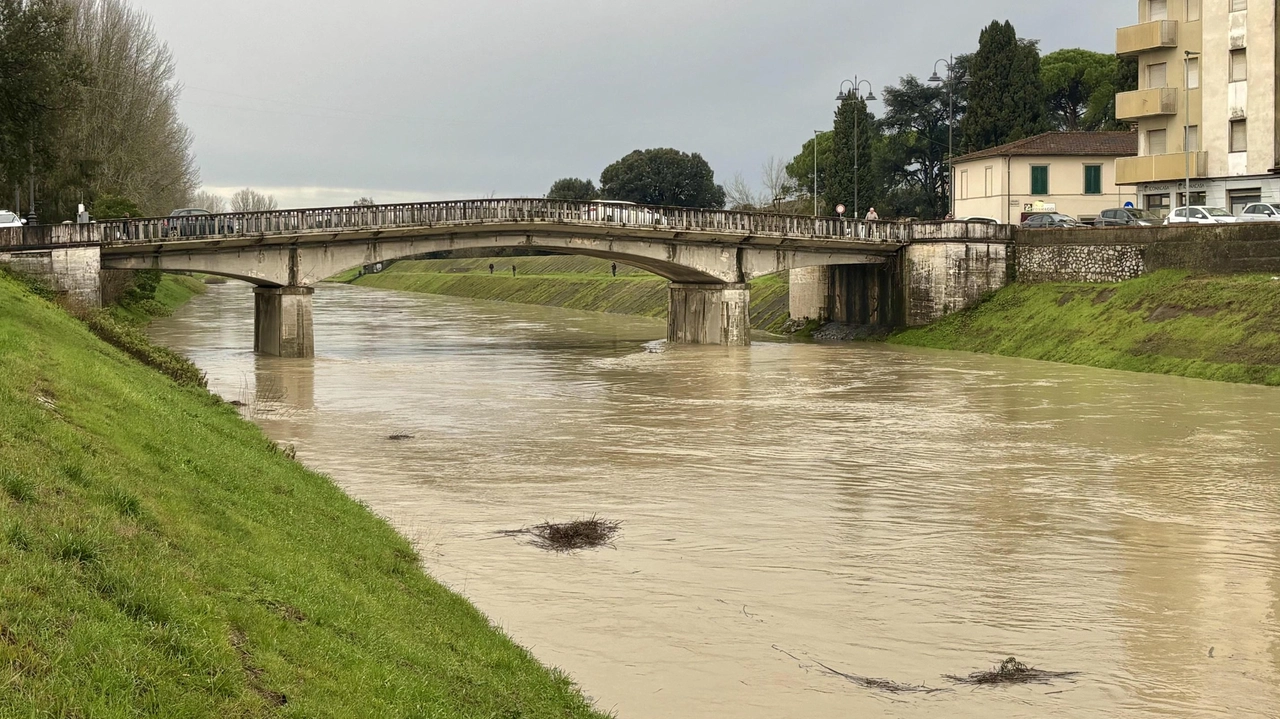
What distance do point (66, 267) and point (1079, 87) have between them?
80222mm

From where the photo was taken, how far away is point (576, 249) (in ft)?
204

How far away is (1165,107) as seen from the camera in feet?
208

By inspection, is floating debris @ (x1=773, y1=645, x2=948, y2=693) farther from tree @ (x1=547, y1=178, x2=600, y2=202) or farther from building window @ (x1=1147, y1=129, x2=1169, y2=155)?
tree @ (x1=547, y1=178, x2=600, y2=202)

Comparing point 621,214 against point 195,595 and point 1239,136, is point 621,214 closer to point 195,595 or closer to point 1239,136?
point 1239,136

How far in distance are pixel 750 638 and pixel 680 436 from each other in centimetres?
1768

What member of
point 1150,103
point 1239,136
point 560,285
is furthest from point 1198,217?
point 560,285

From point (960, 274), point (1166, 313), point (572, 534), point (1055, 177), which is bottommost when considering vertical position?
point (572, 534)

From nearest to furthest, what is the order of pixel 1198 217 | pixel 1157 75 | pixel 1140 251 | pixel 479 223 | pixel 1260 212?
pixel 1260 212, pixel 1140 251, pixel 1198 217, pixel 479 223, pixel 1157 75

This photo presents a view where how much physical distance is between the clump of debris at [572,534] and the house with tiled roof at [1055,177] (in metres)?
54.8

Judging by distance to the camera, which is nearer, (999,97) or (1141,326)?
(1141,326)

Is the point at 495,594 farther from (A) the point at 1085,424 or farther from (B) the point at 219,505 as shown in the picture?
(A) the point at 1085,424

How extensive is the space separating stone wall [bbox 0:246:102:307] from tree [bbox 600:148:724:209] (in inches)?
3371

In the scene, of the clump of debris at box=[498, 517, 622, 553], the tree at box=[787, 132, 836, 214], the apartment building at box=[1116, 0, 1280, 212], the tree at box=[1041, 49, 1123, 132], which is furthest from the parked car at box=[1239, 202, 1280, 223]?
the tree at box=[787, 132, 836, 214]

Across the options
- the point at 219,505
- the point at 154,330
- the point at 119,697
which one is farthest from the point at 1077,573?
the point at 154,330
